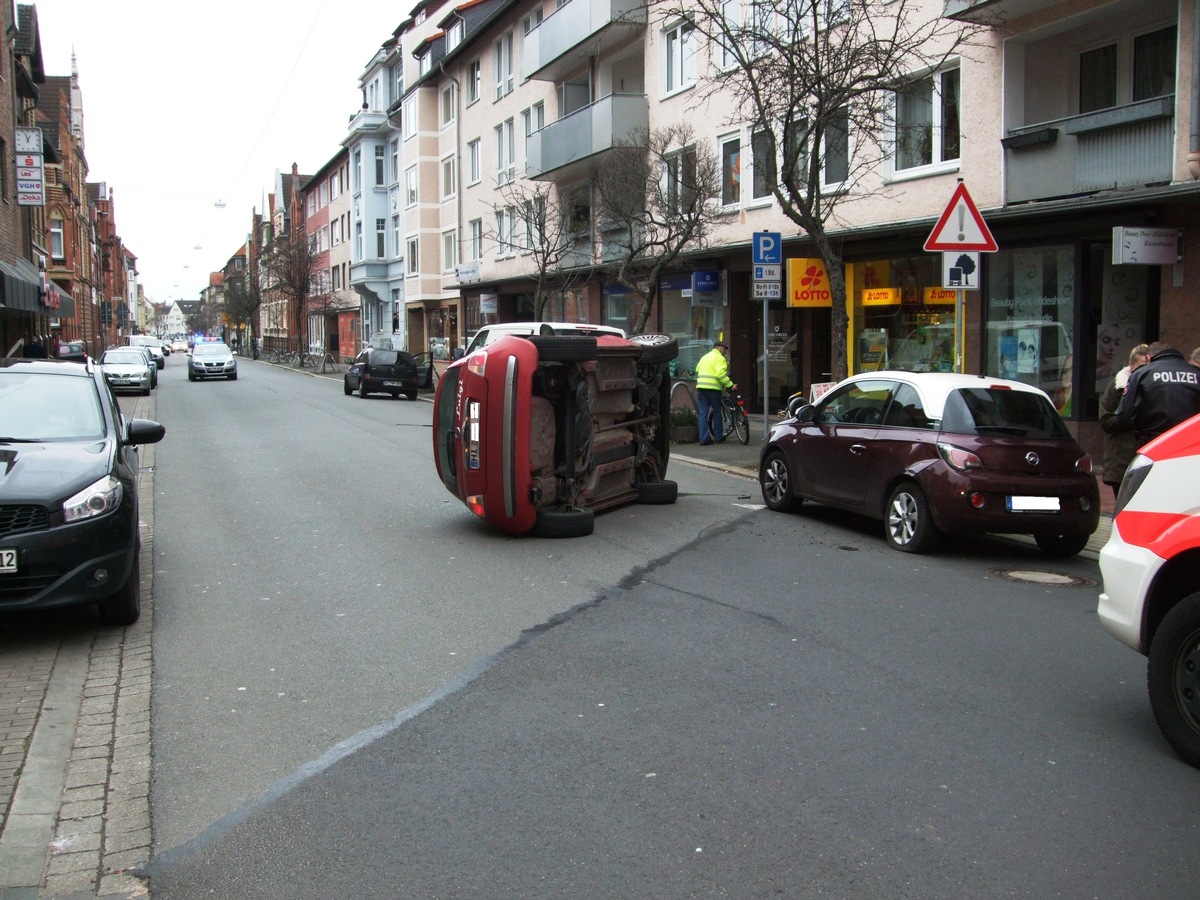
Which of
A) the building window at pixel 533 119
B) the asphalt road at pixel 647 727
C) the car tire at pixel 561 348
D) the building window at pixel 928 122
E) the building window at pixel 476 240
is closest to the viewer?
the asphalt road at pixel 647 727

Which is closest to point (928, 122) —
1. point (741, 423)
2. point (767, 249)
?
point (767, 249)

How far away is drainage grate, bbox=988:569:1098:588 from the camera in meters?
8.66

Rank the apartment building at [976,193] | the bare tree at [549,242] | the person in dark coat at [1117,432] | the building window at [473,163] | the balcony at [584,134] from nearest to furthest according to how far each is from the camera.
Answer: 1. the person in dark coat at [1117,432]
2. the apartment building at [976,193]
3. the bare tree at [549,242]
4. the balcony at [584,134]
5. the building window at [473,163]

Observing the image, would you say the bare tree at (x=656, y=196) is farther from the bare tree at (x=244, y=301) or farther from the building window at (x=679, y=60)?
the bare tree at (x=244, y=301)

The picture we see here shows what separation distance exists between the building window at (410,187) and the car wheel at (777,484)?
133 feet

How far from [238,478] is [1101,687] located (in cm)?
1124

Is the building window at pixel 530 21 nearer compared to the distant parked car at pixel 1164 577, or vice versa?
the distant parked car at pixel 1164 577

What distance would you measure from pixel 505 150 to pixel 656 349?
29651 mm

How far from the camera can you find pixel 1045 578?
29.1 feet

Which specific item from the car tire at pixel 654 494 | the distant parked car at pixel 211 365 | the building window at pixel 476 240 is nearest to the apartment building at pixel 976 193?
the car tire at pixel 654 494

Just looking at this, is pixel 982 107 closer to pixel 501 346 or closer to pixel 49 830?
pixel 501 346

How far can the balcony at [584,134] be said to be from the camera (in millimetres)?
27719

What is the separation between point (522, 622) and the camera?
23.5 ft

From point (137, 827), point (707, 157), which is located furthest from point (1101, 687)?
point (707, 157)
